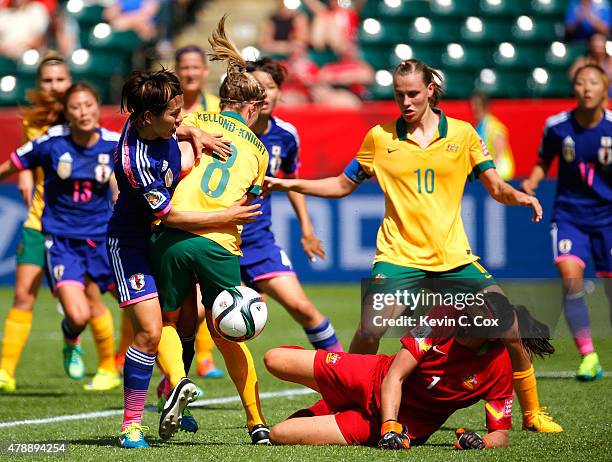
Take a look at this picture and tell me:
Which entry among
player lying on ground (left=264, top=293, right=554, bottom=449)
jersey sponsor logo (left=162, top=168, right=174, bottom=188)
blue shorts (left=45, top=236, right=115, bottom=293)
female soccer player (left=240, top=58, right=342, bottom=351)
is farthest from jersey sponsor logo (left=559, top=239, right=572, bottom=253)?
jersey sponsor logo (left=162, top=168, right=174, bottom=188)

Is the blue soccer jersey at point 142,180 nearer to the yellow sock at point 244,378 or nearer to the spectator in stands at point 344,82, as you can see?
the yellow sock at point 244,378

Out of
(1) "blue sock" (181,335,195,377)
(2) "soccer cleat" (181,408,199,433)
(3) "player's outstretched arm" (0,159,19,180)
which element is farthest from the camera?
(3) "player's outstretched arm" (0,159,19,180)

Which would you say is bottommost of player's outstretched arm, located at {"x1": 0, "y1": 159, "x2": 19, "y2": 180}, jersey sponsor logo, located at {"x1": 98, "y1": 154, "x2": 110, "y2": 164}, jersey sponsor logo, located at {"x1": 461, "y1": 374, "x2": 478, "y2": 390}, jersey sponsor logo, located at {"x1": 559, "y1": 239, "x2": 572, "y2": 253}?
jersey sponsor logo, located at {"x1": 461, "y1": 374, "x2": 478, "y2": 390}

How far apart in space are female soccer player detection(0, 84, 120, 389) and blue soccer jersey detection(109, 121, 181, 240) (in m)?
2.55

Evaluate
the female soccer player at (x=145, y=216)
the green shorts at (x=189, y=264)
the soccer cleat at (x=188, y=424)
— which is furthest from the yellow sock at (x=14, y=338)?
the green shorts at (x=189, y=264)

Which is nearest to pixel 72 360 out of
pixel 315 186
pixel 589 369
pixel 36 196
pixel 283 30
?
pixel 36 196

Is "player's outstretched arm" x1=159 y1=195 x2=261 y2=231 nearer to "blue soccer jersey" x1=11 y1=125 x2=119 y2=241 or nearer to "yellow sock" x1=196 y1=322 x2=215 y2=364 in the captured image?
"blue soccer jersey" x1=11 y1=125 x2=119 y2=241

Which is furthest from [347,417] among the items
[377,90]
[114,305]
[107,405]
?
[377,90]

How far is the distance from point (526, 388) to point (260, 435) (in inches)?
56.4

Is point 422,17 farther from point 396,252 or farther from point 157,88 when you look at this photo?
point 157,88

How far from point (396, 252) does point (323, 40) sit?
10.2 metres

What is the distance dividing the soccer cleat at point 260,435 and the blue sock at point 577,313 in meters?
2.74

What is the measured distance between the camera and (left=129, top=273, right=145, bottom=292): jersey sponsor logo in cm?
582

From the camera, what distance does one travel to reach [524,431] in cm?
632
